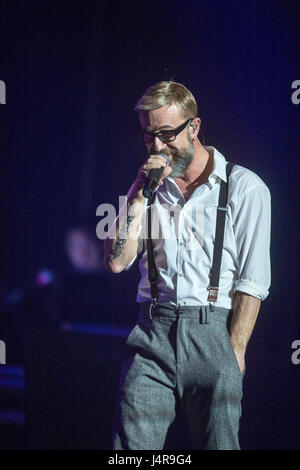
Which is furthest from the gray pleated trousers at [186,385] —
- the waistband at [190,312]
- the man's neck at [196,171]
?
the man's neck at [196,171]

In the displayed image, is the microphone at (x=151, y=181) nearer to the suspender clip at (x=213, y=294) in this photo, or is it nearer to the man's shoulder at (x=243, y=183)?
the man's shoulder at (x=243, y=183)

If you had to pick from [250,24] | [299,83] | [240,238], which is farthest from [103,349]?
[250,24]

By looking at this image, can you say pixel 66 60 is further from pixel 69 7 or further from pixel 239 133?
pixel 239 133

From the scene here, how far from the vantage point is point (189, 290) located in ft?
6.47

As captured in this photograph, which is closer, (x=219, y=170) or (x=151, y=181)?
(x=151, y=181)

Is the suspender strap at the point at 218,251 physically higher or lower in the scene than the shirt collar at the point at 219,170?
lower

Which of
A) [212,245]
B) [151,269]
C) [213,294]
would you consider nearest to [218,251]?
[212,245]

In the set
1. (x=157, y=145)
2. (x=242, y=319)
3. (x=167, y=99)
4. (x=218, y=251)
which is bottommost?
Answer: (x=242, y=319)

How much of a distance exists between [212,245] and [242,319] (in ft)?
0.91

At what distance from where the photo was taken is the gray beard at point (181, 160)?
2174 mm

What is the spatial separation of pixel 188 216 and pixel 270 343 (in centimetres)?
111

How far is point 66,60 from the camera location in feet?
13.6

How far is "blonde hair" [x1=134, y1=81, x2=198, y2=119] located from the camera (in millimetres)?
2166

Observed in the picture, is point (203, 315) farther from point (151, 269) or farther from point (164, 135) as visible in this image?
point (164, 135)
